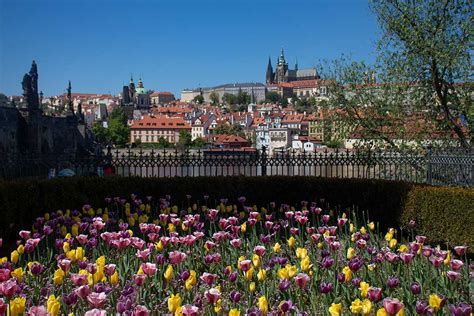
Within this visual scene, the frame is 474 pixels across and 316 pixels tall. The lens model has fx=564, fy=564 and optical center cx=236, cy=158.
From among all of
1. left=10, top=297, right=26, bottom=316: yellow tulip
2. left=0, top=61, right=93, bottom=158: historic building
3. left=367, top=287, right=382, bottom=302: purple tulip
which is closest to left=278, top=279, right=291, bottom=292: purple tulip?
left=367, top=287, right=382, bottom=302: purple tulip

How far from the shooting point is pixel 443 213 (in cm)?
924

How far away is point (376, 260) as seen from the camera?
17.4 ft

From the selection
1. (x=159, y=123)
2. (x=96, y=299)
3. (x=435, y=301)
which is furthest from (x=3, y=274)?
(x=159, y=123)

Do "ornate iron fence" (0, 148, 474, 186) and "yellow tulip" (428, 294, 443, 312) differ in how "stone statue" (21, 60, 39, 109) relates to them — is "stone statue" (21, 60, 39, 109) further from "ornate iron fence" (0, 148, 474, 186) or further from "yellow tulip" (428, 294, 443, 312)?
"yellow tulip" (428, 294, 443, 312)

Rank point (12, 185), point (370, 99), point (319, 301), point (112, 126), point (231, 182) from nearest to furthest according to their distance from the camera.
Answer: point (319, 301)
point (12, 185)
point (231, 182)
point (370, 99)
point (112, 126)

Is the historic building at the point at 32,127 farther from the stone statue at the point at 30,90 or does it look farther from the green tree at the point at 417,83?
the green tree at the point at 417,83

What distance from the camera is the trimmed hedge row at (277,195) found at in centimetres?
897

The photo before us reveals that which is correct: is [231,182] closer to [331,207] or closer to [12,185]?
[331,207]

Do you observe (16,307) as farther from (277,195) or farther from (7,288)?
(277,195)

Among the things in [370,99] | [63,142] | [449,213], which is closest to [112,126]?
[63,142]

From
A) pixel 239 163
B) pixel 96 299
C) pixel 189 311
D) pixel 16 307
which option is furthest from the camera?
pixel 239 163

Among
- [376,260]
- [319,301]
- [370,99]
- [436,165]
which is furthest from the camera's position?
[370,99]

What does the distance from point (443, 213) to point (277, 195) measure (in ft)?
11.8

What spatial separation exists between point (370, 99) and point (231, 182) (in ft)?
26.1
